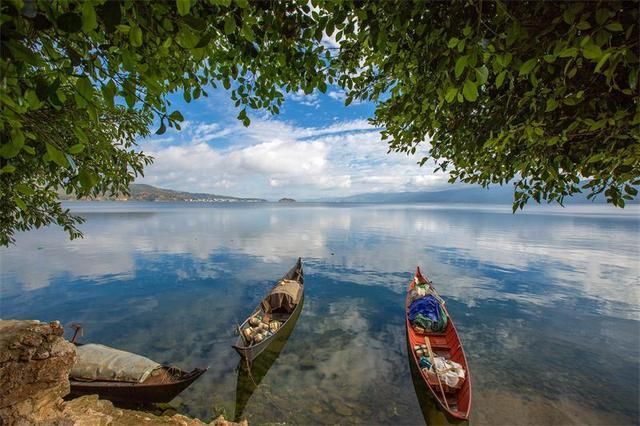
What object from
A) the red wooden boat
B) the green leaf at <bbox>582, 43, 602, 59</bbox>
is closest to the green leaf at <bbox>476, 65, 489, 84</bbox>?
the green leaf at <bbox>582, 43, 602, 59</bbox>

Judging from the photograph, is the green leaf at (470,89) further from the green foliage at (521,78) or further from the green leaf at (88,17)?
the green leaf at (88,17)

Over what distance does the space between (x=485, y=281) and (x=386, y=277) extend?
10103 mm

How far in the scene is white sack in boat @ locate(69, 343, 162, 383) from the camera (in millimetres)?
10000

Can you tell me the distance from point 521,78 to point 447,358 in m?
12.6

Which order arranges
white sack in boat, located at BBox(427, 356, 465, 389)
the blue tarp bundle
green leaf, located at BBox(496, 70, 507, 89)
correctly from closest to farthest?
green leaf, located at BBox(496, 70, 507, 89) → white sack in boat, located at BBox(427, 356, 465, 389) → the blue tarp bundle

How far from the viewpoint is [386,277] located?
2980cm

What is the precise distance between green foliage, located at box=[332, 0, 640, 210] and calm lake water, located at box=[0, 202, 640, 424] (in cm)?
1081

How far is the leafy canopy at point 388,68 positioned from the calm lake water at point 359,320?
10.8 meters

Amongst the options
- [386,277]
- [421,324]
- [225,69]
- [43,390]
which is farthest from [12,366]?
[386,277]

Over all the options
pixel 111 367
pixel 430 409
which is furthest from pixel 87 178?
pixel 430 409

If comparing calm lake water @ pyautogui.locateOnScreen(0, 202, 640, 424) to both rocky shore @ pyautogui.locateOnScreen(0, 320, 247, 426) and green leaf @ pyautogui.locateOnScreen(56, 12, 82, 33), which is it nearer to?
rocky shore @ pyautogui.locateOnScreen(0, 320, 247, 426)

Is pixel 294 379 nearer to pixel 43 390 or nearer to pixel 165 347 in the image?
pixel 165 347

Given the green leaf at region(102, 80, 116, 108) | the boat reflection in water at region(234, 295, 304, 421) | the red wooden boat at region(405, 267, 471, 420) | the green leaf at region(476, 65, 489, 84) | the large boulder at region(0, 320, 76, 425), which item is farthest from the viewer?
the boat reflection in water at region(234, 295, 304, 421)

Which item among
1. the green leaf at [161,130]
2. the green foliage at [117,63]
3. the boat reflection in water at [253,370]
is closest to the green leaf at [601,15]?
the green foliage at [117,63]
